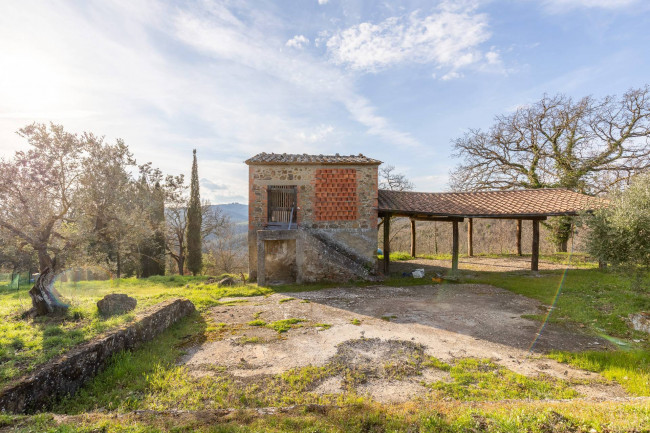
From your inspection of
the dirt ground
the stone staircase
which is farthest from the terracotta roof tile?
the dirt ground

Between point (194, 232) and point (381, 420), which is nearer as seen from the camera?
point (381, 420)

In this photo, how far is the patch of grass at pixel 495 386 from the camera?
4195mm

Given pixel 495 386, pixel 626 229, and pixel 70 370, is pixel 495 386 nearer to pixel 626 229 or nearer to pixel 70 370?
pixel 626 229

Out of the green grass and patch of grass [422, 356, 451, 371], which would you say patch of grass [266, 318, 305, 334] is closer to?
the green grass

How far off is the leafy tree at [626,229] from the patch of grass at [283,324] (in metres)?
7.80

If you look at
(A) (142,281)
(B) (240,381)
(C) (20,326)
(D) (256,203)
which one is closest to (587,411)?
(B) (240,381)

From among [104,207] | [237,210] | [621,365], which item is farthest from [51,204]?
[237,210]

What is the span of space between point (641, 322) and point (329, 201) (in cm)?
1018

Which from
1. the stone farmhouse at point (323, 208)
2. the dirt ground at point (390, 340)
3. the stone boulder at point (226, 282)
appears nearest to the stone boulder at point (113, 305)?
the dirt ground at point (390, 340)

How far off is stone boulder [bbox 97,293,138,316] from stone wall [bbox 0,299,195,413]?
166 cm

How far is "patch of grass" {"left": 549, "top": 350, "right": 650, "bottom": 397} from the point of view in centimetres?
446

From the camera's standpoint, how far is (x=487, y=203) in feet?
49.3

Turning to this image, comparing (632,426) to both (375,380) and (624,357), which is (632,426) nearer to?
(375,380)

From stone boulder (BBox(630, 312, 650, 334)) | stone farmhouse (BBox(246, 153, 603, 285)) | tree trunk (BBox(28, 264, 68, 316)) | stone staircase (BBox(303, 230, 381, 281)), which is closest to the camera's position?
stone boulder (BBox(630, 312, 650, 334))
